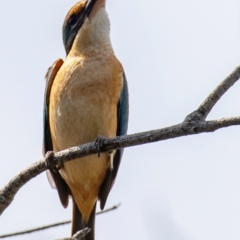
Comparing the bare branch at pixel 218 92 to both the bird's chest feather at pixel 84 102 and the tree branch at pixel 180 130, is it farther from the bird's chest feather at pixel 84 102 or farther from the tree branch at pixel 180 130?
the bird's chest feather at pixel 84 102

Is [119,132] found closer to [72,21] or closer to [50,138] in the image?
[50,138]

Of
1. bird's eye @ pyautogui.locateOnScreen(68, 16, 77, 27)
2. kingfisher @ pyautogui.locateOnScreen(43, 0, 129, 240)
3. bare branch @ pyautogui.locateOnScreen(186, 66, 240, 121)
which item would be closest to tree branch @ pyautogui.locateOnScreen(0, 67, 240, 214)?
bare branch @ pyautogui.locateOnScreen(186, 66, 240, 121)

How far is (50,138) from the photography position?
619 centimetres

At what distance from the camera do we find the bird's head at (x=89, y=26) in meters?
6.28

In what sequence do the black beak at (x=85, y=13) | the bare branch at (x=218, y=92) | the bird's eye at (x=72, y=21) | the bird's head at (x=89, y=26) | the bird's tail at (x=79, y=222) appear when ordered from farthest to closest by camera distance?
the bird's eye at (x=72, y=21) < the black beak at (x=85, y=13) < the bird's head at (x=89, y=26) < the bird's tail at (x=79, y=222) < the bare branch at (x=218, y=92)

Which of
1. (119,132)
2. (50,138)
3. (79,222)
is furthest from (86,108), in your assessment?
(79,222)

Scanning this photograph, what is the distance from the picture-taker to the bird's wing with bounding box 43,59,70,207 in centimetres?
611

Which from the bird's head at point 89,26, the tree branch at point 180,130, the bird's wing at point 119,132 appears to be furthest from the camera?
the bird's head at point 89,26

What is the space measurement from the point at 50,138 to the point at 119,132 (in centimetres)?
→ 72

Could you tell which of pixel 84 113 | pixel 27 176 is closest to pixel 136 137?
pixel 27 176

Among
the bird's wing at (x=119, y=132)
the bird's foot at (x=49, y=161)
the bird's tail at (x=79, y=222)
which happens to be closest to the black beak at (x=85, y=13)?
the bird's wing at (x=119, y=132)

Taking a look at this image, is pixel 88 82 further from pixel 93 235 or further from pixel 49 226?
pixel 49 226

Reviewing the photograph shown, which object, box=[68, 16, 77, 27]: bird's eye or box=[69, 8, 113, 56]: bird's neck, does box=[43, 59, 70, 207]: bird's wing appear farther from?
box=[68, 16, 77, 27]: bird's eye

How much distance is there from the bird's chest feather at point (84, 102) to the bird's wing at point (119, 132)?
0.44 ft
